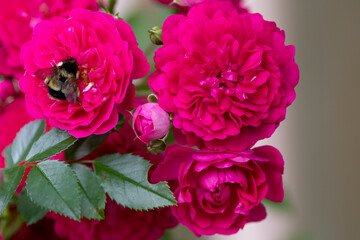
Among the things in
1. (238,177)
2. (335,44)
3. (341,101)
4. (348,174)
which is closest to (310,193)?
(348,174)

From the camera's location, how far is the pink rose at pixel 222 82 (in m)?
0.31

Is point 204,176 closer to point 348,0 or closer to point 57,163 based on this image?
point 57,163

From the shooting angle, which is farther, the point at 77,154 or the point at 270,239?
the point at 270,239

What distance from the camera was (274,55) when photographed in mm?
323

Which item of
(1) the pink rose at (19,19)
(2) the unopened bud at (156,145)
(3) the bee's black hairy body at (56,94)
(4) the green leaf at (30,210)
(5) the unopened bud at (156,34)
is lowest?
(4) the green leaf at (30,210)

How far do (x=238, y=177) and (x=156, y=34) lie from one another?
0.46ft

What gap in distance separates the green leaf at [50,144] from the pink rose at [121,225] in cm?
8

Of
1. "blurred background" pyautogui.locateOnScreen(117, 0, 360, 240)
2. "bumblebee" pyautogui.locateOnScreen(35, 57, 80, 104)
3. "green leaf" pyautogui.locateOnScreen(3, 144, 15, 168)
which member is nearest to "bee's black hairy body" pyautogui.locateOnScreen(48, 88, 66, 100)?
"bumblebee" pyautogui.locateOnScreen(35, 57, 80, 104)

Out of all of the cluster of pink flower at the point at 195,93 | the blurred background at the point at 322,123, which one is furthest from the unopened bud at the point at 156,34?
the blurred background at the point at 322,123

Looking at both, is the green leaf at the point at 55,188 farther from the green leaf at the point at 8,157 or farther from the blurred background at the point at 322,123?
the blurred background at the point at 322,123

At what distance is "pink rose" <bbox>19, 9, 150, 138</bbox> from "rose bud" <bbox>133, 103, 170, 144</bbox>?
0.06 ft

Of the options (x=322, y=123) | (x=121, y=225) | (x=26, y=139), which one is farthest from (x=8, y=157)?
(x=322, y=123)

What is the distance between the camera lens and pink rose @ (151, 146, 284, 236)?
1.06 feet

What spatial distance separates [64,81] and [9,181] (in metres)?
0.10
